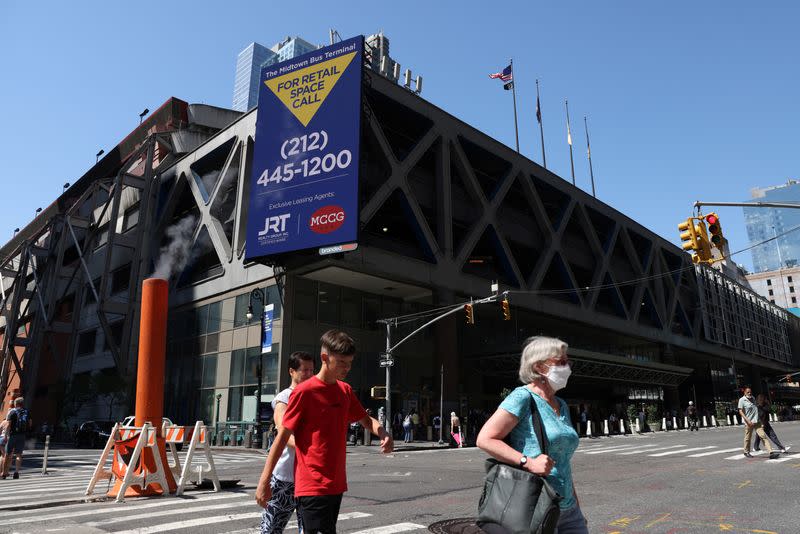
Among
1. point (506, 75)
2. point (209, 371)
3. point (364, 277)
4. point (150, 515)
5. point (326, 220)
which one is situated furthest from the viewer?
point (506, 75)

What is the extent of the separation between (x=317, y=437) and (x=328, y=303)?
109 ft

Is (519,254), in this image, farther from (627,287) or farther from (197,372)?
(197,372)

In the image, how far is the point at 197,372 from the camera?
132 ft

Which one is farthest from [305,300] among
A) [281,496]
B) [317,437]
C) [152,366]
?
[317,437]

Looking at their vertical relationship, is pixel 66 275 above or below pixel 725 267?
Answer: below

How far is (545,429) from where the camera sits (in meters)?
3.26

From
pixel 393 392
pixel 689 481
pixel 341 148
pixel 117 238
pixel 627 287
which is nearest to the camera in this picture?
pixel 689 481

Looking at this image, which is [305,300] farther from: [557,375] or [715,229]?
[557,375]

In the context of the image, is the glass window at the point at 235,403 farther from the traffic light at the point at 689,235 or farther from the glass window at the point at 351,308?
the traffic light at the point at 689,235

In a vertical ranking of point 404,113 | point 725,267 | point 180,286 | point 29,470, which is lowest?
point 29,470

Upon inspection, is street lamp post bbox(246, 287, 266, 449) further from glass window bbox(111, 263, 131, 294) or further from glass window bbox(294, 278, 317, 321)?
glass window bbox(111, 263, 131, 294)

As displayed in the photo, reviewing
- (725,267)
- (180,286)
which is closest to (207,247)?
(180,286)

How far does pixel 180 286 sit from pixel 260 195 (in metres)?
14.4

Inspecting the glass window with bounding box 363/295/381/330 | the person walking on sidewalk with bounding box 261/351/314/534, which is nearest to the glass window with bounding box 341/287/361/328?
the glass window with bounding box 363/295/381/330
